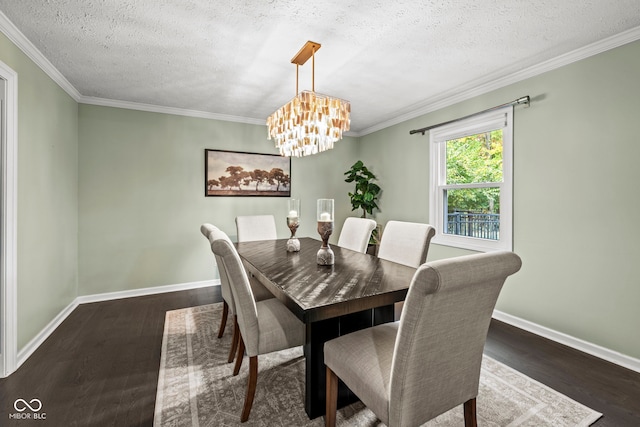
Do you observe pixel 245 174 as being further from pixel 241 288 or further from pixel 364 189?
pixel 241 288

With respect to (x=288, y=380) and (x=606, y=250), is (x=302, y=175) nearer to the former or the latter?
(x=288, y=380)

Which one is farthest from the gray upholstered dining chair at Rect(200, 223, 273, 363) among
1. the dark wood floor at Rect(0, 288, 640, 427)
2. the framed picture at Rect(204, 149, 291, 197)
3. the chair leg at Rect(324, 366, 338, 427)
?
the framed picture at Rect(204, 149, 291, 197)

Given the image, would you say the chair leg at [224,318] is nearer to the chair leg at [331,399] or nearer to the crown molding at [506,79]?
the chair leg at [331,399]

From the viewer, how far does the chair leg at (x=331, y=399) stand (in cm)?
142

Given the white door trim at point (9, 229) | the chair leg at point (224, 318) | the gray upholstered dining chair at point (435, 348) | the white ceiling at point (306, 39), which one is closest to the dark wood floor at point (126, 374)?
the white door trim at point (9, 229)

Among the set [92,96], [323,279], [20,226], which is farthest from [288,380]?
[92,96]

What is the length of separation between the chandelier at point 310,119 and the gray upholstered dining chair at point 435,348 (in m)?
1.40

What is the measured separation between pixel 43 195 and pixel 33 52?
3.78 feet

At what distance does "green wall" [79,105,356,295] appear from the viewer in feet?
11.4

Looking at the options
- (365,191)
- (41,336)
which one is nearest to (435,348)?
(41,336)

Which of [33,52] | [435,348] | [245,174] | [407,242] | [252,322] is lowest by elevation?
[252,322]

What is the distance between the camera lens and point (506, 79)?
9.42 feet

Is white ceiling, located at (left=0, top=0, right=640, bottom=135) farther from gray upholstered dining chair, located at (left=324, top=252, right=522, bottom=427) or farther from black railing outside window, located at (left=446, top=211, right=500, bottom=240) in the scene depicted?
gray upholstered dining chair, located at (left=324, top=252, right=522, bottom=427)

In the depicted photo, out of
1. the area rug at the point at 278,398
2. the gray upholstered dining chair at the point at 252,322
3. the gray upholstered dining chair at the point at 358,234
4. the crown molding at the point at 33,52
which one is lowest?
the area rug at the point at 278,398
